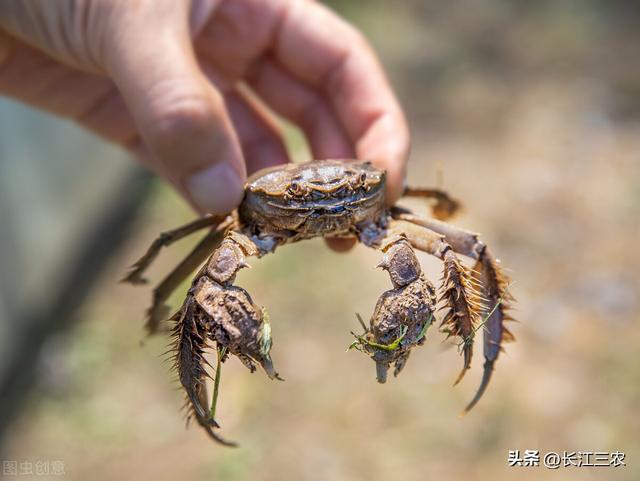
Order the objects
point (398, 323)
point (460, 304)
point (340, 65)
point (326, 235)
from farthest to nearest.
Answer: point (340, 65) → point (326, 235) → point (460, 304) → point (398, 323)

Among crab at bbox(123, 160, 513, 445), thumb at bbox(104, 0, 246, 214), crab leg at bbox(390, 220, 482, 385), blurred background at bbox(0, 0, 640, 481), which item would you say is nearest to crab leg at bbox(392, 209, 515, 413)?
crab at bbox(123, 160, 513, 445)

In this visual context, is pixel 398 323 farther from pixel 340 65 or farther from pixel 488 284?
pixel 340 65

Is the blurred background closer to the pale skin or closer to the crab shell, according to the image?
the pale skin

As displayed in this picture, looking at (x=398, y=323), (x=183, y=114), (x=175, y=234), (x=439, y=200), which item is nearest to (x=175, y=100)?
(x=183, y=114)

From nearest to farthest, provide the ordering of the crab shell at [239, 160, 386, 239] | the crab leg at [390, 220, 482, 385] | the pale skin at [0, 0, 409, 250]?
the crab leg at [390, 220, 482, 385]
the crab shell at [239, 160, 386, 239]
the pale skin at [0, 0, 409, 250]

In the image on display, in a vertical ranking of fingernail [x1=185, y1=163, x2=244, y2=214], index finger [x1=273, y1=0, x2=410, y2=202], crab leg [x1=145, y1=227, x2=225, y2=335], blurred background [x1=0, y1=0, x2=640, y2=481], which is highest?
index finger [x1=273, y1=0, x2=410, y2=202]

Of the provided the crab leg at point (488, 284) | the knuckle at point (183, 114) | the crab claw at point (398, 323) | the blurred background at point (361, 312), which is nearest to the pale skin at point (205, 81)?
the knuckle at point (183, 114)

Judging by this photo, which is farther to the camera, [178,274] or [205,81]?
[178,274]
